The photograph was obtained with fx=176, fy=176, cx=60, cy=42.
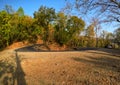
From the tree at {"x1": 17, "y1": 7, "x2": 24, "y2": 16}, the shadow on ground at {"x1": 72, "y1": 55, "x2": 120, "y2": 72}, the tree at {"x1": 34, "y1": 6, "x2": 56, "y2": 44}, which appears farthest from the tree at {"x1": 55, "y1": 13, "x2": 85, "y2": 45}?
the shadow on ground at {"x1": 72, "y1": 55, "x2": 120, "y2": 72}

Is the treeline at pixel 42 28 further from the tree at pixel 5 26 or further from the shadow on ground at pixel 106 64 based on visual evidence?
the shadow on ground at pixel 106 64

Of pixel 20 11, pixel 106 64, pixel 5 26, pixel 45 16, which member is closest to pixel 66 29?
pixel 45 16

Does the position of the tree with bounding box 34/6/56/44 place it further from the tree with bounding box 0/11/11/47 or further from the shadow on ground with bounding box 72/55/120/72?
the shadow on ground with bounding box 72/55/120/72

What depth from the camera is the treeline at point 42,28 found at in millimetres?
30367

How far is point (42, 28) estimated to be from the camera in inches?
1348

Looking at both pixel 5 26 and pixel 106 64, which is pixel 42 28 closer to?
pixel 5 26

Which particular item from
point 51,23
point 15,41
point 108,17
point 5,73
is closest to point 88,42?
point 51,23

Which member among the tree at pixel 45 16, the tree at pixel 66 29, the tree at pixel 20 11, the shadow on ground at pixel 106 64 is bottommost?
the shadow on ground at pixel 106 64

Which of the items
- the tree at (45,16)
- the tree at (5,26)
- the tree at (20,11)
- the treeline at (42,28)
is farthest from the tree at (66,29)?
the tree at (20,11)

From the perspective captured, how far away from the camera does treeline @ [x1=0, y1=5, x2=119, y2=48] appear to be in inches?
1196

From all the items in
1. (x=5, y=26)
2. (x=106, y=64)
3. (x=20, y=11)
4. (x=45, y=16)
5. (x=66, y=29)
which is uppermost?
(x=20, y=11)

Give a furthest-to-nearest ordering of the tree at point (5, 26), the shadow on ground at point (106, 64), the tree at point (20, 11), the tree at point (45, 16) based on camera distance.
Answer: the tree at point (20, 11) → the tree at point (5, 26) → the tree at point (45, 16) → the shadow on ground at point (106, 64)

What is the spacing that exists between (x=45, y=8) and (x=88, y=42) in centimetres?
1743

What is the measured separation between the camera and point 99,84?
5902 millimetres
